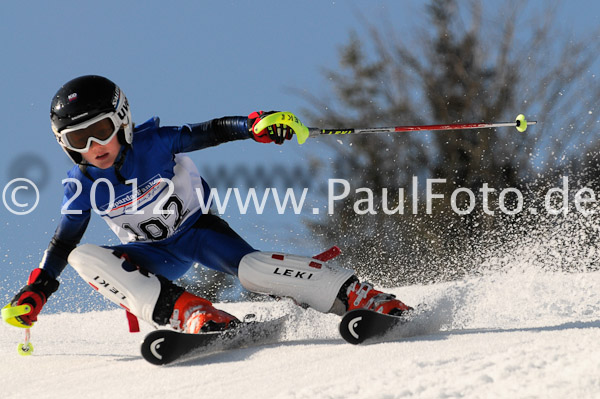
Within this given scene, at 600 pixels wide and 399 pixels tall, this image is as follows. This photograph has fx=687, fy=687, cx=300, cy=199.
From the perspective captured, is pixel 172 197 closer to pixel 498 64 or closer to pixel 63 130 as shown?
pixel 63 130

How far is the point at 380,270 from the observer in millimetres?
10961

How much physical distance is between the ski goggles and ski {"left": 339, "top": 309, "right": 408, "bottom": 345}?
1533 millimetres

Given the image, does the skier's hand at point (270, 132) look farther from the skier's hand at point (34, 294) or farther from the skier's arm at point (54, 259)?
the skier's hand at point (34, 294)

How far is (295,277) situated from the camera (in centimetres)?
346

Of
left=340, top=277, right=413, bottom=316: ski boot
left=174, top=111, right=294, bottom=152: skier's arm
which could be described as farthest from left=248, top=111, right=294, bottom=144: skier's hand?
left=340, top=277, right=413, bottom=316: ski boot

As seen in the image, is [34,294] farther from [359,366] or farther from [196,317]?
[359,366]

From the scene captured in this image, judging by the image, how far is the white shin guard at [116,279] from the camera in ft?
11.2

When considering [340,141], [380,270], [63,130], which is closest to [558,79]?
Answer: [340,141]

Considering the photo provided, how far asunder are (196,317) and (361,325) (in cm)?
82

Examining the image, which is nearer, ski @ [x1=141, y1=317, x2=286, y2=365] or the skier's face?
ski @ [x1=141, y1=317, x2=286, y2=365]

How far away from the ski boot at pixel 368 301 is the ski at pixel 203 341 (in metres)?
0.39

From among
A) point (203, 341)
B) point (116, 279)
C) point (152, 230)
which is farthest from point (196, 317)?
point (152, 230)

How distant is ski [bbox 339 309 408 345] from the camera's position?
3049mm

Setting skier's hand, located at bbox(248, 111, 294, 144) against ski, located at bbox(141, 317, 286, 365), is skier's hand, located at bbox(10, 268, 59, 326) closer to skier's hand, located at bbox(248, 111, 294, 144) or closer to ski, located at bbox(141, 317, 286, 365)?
ski, located at bbox(141, 317, 286, 365)
